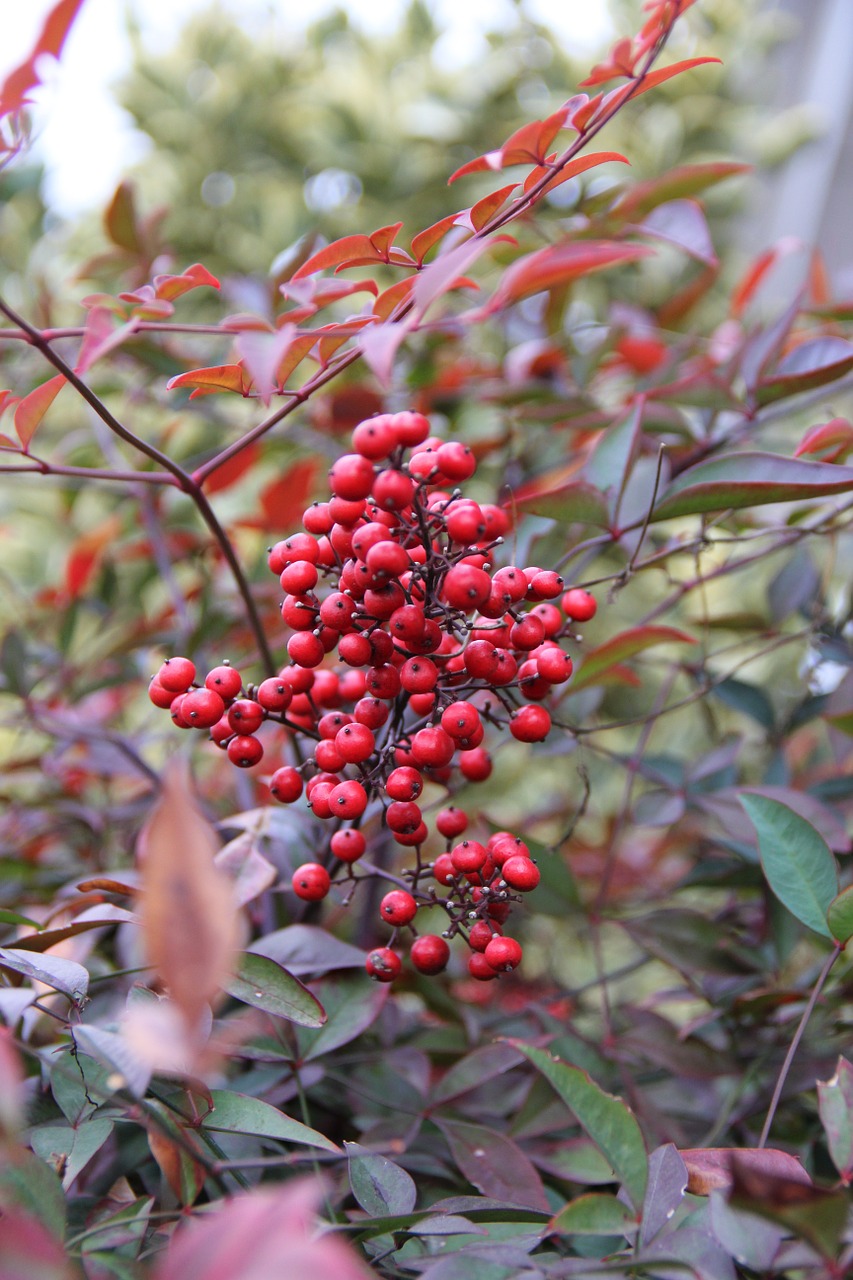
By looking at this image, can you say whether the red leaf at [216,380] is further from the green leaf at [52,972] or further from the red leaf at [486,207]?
the green leaf at [52,972]

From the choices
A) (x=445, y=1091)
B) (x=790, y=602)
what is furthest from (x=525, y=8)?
(x=445, y=1091)

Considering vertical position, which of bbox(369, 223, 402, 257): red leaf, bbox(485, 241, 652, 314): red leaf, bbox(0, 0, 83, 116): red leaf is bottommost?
bbox(485, 241, 652, 314): red leaf

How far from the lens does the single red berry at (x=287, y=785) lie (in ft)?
1.64

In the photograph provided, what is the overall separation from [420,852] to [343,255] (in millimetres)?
342

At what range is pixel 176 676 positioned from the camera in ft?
1.57

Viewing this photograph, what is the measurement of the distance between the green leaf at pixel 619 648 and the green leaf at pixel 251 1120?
0.32 m

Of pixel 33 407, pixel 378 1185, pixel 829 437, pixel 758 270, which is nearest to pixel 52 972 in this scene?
pixel 378 1185

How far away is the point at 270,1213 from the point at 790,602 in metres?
0.66

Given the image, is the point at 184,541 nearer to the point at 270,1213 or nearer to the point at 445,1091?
the point at 445,1091

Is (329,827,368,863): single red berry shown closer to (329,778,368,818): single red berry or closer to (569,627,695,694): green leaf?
(329,778,368,818): single red berry

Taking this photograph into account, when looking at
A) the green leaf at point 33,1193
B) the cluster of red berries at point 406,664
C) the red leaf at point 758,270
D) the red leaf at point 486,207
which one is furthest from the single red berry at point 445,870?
the red leaf at point 758,270

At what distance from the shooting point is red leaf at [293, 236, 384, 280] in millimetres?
444

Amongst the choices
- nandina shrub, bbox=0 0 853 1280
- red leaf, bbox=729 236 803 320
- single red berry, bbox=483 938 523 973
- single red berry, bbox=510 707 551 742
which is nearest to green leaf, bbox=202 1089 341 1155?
nandina shrub, bbox=0 0 853 1280

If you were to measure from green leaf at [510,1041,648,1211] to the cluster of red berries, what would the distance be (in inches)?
2.1
